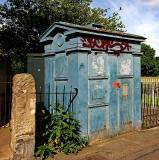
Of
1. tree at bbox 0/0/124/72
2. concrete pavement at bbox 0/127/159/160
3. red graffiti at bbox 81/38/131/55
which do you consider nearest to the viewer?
concrete pavement at bbox 0/127/159/160

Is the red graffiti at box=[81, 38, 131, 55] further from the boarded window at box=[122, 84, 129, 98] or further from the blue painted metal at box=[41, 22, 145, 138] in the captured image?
the boarded window at box=[122, 84, 129, 98]

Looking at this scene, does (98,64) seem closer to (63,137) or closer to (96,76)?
(96,76)

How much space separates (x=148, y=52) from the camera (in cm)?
4847

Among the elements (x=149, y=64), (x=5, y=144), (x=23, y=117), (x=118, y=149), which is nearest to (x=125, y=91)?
(x=118, y=149)

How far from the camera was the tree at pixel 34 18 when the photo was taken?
16.0 meters

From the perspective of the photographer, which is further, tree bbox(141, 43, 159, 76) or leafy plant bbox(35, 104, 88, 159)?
tree bbox(141, 43, 159, 76)

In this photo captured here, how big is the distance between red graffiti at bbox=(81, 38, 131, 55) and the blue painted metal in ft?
0.34

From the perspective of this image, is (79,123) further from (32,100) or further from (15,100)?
(15,100)

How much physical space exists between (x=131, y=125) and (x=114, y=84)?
157 centimetres

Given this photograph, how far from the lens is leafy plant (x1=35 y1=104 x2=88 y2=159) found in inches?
165

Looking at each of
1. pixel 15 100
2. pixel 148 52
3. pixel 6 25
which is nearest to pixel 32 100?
pixel 15 100

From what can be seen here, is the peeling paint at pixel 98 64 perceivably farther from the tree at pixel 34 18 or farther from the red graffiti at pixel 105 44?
the tree at pixel 34 18

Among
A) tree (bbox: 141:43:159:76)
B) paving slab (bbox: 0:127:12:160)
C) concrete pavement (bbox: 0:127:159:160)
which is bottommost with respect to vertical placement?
concrete pavement (bbox: 0:127:159:160)

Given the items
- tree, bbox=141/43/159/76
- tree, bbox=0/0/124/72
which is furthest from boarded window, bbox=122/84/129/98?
tree, bbox=141/43/159/76
